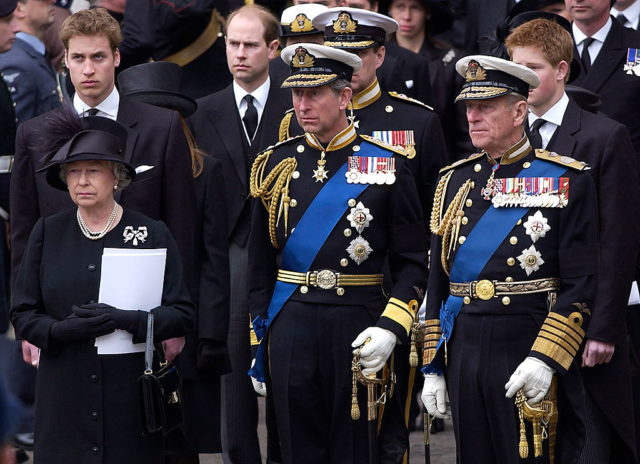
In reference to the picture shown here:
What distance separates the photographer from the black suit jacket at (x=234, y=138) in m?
6.60

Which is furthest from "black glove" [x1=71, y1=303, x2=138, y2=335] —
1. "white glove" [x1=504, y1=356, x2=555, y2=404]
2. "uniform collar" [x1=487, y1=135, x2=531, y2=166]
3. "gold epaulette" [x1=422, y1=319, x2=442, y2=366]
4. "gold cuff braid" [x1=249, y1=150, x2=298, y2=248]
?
"uniform collar" [x1=487, y1=135, x2=531, y2=166]

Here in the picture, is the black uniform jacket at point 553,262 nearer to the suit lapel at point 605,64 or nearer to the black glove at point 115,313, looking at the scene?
the black glove at point 115,313

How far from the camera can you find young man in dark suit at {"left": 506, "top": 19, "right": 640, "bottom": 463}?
5230mm

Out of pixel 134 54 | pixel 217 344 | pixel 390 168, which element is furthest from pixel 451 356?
pixel 134 54

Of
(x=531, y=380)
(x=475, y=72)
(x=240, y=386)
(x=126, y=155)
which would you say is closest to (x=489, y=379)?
(x=531, y=380)

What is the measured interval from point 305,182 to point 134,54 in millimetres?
3176

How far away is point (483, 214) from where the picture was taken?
16.4 ft

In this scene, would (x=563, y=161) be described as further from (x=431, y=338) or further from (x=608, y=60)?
(x=608, y=60)

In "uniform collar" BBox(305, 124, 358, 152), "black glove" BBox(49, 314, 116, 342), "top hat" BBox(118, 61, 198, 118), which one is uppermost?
"top hat" BBox(118, 61, 198, 118)

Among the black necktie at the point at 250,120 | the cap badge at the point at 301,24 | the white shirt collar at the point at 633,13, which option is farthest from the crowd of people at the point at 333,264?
the white shirt collar at the point at 633,13

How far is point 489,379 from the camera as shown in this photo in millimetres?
4836

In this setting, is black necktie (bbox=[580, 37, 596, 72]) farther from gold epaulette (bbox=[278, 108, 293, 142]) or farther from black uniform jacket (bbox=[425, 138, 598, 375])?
black uniform jacket (bbox=[425, 138, 598, 375])

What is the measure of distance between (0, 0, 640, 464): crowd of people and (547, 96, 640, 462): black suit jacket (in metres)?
0.01

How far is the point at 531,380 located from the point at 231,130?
2.65 metres
